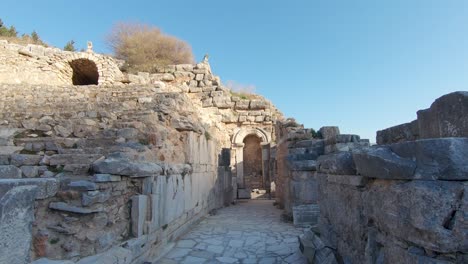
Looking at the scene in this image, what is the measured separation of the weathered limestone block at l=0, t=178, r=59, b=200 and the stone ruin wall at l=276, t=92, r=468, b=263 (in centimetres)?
283

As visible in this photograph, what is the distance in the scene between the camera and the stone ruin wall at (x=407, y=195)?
1.51 m

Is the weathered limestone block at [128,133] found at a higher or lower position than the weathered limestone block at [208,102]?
lower

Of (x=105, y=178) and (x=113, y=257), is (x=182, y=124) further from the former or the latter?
(x=113, y=257)

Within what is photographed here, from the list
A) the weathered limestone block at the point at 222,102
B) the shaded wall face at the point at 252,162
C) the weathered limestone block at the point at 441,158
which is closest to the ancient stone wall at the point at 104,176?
the weathered limestone block at the point at 441,158

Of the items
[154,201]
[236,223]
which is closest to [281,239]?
[236,223]

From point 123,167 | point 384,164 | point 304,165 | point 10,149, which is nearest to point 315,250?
point 384,164

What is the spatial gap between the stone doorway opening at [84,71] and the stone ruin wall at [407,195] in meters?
15.4

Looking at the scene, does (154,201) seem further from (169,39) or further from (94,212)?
(169,39)

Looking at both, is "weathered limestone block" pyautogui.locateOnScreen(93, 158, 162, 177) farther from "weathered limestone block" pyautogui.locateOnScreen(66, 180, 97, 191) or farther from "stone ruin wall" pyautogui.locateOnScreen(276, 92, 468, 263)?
"stone ruin wall" pyautogui.locateOnScreen(276, 92, 468, 263)

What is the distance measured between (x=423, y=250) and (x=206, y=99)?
11271 mm

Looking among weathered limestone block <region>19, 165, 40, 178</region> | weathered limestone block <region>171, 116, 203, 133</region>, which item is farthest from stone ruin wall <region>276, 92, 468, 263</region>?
weathered limestone block <region>19, 165, 40, 178</region>

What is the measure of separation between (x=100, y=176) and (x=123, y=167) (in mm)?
338

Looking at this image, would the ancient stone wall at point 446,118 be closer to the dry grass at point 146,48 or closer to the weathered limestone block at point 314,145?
the weathered limestone block at point 314,145

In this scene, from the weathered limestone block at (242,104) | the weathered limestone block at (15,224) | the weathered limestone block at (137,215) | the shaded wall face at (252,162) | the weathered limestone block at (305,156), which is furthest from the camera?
the shaded wall face at (252,162)
